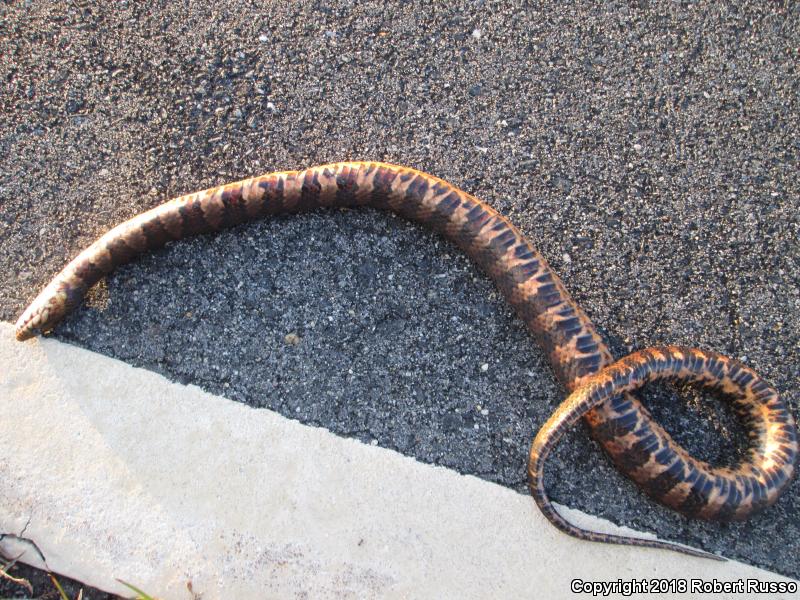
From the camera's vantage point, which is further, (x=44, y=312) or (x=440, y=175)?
(x=440, y=175)

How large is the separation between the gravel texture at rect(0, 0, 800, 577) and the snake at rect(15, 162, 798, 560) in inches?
4.8

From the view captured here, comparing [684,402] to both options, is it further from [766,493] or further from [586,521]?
[586,521]

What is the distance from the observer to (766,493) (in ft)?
10.3

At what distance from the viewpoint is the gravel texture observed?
3422 mm

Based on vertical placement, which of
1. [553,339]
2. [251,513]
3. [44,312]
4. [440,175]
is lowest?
[251,513]

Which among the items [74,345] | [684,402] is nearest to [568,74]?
[684,402]

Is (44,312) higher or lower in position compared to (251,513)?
higher

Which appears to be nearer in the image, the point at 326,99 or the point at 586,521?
the point at 586,521

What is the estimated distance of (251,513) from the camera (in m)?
3.19

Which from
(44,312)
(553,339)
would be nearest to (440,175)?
(553,339)

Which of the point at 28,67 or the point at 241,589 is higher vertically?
the point at 28,67

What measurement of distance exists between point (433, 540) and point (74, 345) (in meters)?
2.14

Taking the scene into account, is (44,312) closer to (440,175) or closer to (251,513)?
(251,513)

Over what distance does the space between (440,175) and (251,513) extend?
213 centimetres
